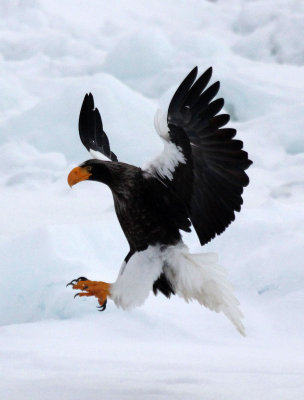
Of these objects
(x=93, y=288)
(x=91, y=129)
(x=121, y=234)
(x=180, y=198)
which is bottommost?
(x=93, y=288)

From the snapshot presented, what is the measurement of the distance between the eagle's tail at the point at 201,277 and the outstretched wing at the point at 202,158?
9 centimetres

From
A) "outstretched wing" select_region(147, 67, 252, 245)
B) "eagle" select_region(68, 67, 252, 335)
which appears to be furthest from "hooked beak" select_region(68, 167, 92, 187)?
"outstretched wing" select_region(147, 67, 252, 245)

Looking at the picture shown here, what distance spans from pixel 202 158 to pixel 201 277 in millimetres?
436

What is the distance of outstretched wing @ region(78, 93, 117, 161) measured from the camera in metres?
3.46

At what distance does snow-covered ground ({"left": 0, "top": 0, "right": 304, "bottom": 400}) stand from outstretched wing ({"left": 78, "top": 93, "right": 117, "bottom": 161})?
909 mm

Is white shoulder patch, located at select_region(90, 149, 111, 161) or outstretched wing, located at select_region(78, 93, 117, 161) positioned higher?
outstretched wing, located at select_region(78, 93, 117, 161)

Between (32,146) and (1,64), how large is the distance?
18.7ft

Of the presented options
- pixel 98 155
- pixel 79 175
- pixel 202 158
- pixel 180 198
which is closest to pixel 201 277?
pixel 180 198

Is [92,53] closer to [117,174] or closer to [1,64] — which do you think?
[1,64]

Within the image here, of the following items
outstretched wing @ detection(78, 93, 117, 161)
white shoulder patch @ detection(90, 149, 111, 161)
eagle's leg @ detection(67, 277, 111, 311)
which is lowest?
eagle's leg @ detection(67, 277, 111, 311)

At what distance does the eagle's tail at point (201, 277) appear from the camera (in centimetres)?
283

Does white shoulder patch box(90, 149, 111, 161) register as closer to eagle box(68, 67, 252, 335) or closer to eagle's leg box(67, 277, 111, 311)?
eagle box(68, 67, 252, 335)

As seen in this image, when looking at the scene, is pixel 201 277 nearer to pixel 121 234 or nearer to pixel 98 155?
pixel 98 155

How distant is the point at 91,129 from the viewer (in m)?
3.53
